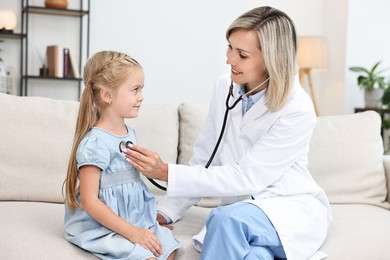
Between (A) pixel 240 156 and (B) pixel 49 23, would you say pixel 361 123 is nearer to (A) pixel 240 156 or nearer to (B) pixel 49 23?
(A) pixel 240 156

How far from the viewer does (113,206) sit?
171cm

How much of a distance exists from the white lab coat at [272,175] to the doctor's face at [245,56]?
98 millimetres

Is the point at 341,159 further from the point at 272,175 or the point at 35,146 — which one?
the point at 35,146

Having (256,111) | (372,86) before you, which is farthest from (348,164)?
(372,86)

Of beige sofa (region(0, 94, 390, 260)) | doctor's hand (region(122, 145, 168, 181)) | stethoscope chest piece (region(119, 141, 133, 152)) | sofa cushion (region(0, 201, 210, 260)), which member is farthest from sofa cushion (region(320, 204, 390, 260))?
stethoscope chest piece (region(119, 141, 133, 152))

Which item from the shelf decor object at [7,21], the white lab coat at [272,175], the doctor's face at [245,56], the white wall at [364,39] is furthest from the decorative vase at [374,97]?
the doctor's face at [245,56]

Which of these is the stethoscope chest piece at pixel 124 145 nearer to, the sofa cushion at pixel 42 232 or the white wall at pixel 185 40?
the sofa cushion at pixel 42 232

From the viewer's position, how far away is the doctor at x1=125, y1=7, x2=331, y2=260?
5.77ft

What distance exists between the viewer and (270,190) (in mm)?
1899

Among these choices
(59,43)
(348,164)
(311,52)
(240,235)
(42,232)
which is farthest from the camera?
(59,43)

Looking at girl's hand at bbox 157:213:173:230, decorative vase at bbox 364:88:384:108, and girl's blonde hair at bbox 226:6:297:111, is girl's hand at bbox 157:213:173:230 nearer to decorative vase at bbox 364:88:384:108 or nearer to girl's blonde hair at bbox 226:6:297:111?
girl's blonde hair at bbox 226:6:297:111

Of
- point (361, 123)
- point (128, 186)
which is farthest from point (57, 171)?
point (361, 123)

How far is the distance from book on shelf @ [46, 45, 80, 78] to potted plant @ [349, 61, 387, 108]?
2.04 metres

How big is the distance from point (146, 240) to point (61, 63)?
10.1 ft
